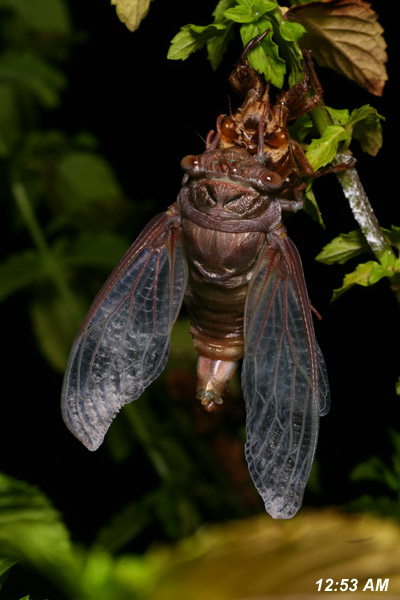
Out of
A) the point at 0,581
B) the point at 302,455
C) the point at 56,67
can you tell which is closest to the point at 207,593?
the point at 0,581

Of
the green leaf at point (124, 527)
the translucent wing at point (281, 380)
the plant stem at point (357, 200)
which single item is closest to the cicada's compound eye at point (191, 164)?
the translucent wing at point (281, 380)

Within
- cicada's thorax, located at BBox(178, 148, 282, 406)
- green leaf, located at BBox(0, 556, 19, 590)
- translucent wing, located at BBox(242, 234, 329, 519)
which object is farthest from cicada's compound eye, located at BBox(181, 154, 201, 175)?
green leaf, located at BBox(0, 556, 19, 590)

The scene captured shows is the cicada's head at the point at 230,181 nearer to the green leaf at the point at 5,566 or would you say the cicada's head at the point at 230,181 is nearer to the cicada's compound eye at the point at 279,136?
the cicada's compound eye at the point at 279,136

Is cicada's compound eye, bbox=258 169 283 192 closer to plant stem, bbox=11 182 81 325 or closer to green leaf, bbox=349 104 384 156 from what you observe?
green leaf, bbox=349 104 384 156

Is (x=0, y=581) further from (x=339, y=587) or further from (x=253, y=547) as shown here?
(x=339, y=587)

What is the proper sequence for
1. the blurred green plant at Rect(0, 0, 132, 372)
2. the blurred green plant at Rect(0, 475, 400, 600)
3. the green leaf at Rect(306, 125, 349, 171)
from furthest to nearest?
the blurred green plant at Rect(0, 0, 132, 372)
the green leaf at Rect(306, 125, 349, 171)
the blurred green plant at Rect(0, 475, 400, 600)

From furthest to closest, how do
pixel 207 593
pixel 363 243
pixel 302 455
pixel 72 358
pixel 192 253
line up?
1. pixel 72 358
2. pixel 192 253
3. pixel 302 455
4. pixel 363 243
5. pixel 207 593
